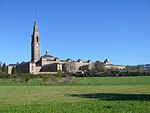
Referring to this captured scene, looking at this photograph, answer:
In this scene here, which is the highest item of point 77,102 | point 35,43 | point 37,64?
point 35,43

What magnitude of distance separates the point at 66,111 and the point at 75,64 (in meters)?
173

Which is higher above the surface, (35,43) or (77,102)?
(35,43)

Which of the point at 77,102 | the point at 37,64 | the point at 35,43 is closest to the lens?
the point at 77,102

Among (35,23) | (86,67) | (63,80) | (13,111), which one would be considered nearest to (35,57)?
(35,23)

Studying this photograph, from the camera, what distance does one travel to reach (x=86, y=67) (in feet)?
641

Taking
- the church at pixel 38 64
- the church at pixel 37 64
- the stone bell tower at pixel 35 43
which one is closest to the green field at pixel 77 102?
the church at pixel 38 64

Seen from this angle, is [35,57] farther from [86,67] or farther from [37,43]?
[86,67]

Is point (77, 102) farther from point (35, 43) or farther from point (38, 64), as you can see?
point (38, 64)

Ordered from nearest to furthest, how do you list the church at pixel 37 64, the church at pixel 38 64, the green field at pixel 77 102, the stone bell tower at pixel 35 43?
the green field at pixel 77 102, the church at pixel 38 64, the church at pixel 37 64, the stone bell tower at pixel 35 43

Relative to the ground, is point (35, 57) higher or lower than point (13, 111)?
higher

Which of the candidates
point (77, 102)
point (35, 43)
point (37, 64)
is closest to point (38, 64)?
point (37, 64)

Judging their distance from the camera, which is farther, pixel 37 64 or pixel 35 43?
pixel 37 64

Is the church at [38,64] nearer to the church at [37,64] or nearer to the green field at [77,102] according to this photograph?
the church at [37,64]

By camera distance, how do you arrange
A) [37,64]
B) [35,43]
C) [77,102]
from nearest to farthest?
[77,102] → [35,43] → [37,64]
